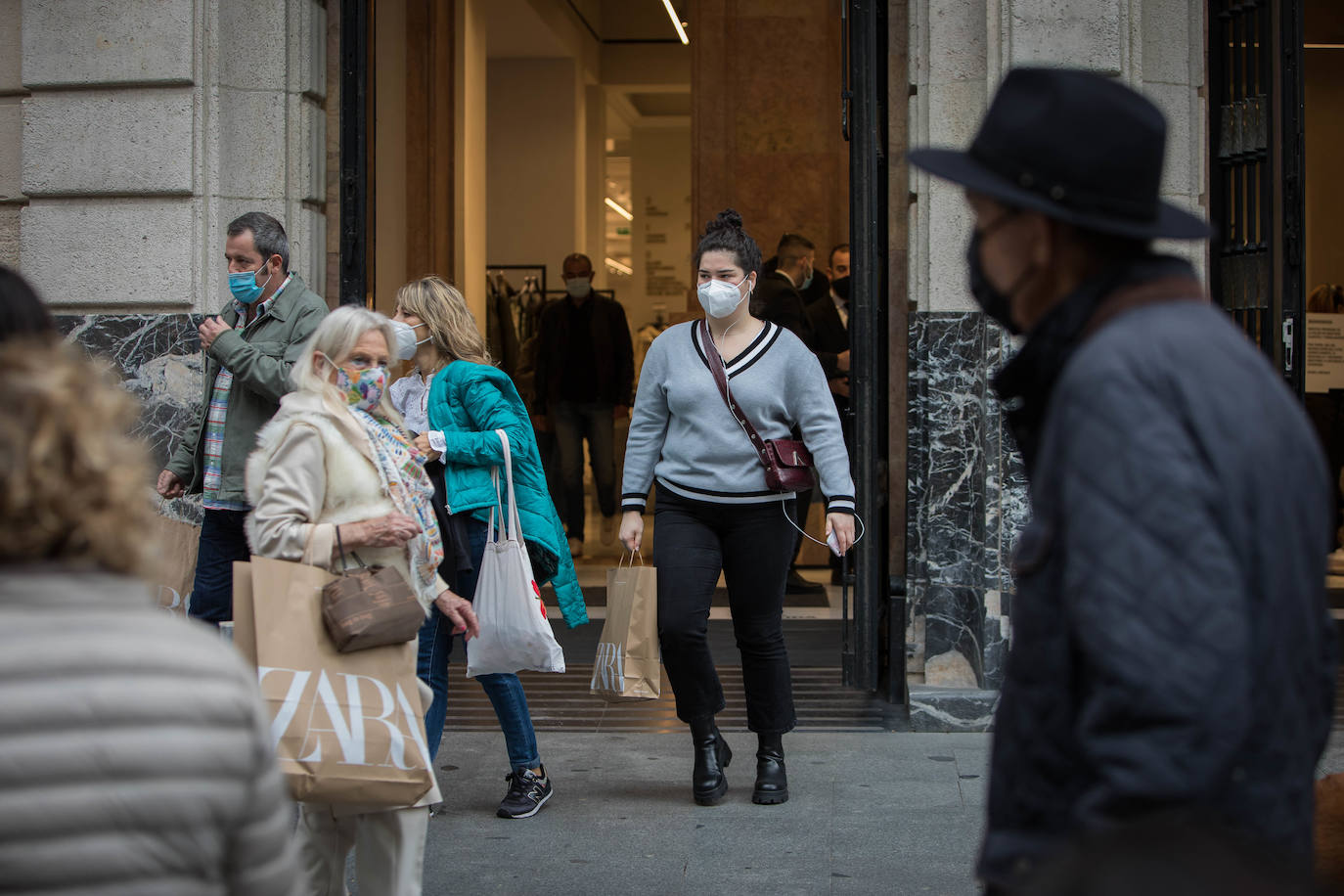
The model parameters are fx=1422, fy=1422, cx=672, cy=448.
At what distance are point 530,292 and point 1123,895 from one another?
43.0 feet

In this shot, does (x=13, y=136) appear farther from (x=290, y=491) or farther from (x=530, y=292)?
(x=530, y=292)

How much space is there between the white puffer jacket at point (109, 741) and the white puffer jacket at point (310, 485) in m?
1.76

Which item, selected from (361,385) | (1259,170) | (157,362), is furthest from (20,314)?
(1259,170)

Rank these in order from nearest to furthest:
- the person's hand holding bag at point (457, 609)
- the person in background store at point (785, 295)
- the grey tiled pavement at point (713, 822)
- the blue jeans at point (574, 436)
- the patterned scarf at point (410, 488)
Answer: the patterned scarf at point (410, 488) → the person's hand holding bag at point (457, 609) → the grey tiled pavement at point (713, 822) → the person in background store at point (785, 295) → the blue jeans at point (574, 436)

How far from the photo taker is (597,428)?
1111 cm

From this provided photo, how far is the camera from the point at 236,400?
4887 mm

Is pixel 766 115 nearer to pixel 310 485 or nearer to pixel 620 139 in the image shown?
pixel 310 485

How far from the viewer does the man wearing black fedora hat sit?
162cm

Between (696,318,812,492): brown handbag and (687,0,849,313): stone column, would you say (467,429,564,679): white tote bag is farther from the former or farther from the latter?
(687,0,849,313): stone column

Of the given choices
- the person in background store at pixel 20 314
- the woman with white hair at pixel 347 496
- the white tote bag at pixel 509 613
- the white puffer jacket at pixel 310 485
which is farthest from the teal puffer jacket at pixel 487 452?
the person in background store at pixel 20 314

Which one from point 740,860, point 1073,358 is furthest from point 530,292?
point 1073,358

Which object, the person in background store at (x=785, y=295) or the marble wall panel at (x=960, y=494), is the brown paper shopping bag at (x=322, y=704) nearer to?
the marble wall panel at (x=960, y=494)

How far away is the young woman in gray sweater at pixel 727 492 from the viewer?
4926 mm

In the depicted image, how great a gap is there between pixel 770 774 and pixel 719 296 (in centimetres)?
170
